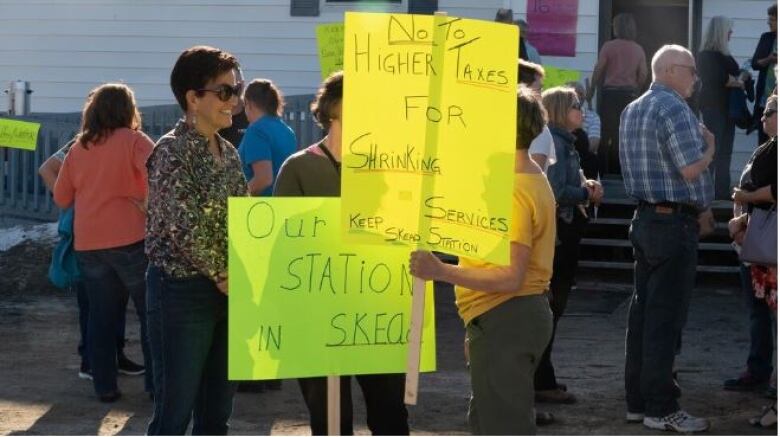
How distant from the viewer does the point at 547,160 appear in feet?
25.0

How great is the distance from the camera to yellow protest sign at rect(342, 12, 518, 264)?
4.86 meters

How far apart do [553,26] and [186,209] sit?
10.6 m

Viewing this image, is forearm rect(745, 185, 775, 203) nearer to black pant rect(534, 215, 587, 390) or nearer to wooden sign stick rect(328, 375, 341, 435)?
black pant rect(534, 215, 587, 390)

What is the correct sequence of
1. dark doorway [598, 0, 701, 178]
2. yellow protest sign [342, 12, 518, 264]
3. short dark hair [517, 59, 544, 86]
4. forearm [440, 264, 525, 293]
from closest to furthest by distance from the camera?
yellow protest sign [342, 12, 518, 264]
forearm [440, 264, 525, 293]
short dark hair [517, 59, 544, 86]
dark doorway [598, 0, 701, 178]

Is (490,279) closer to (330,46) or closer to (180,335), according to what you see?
(180,335)

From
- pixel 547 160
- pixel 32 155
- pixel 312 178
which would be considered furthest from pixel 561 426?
pixel 32 155

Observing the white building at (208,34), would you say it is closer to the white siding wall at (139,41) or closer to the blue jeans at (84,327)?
the white siding wall at (139,41)

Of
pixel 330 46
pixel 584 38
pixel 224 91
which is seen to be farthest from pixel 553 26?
pixel 224 91

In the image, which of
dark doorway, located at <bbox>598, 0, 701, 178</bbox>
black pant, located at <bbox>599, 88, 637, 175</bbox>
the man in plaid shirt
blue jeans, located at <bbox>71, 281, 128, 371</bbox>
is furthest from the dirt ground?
dark doorway, located at <bbox>598, 0, 701, 178</bbox>

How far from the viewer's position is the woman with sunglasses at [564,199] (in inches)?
316

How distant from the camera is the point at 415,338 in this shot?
4.99 metres

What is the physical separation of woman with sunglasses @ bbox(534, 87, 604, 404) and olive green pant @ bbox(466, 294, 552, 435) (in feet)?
8.70

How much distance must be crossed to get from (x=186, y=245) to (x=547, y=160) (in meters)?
2.72

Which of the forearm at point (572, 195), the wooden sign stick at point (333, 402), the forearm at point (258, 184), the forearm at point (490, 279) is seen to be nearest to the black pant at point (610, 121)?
the forearm at point (572, 195)
